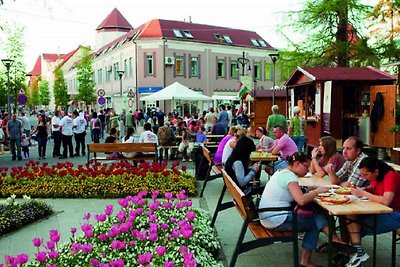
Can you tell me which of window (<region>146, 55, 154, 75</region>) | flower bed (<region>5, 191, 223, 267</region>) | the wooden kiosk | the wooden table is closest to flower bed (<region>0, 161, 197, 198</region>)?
flower bed (<region>5, 191, 223, 267</region>)

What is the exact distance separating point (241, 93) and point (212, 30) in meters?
Result: 30.3

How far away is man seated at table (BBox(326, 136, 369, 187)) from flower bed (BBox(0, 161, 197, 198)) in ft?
12.1

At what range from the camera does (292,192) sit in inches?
196

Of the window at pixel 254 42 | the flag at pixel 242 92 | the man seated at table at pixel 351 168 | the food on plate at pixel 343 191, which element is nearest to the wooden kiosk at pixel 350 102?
the flag at pixel 242 92

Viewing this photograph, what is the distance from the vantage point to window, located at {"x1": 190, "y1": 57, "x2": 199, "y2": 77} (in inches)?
2083

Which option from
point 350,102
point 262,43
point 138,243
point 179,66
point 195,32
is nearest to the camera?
point 138,243

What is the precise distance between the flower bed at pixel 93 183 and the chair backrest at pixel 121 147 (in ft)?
7.04

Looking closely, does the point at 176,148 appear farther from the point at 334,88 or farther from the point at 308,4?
the point at 308,4

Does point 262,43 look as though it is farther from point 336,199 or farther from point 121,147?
point 336,199

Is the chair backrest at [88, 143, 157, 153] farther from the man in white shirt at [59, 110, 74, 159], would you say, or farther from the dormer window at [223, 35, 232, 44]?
the dormer window at [223, 35, 232, 44]

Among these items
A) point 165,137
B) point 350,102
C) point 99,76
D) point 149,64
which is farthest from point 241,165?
point 99,76

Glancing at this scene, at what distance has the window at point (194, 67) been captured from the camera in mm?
52906

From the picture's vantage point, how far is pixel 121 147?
12.3 m

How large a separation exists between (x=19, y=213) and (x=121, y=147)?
5.15 metres
